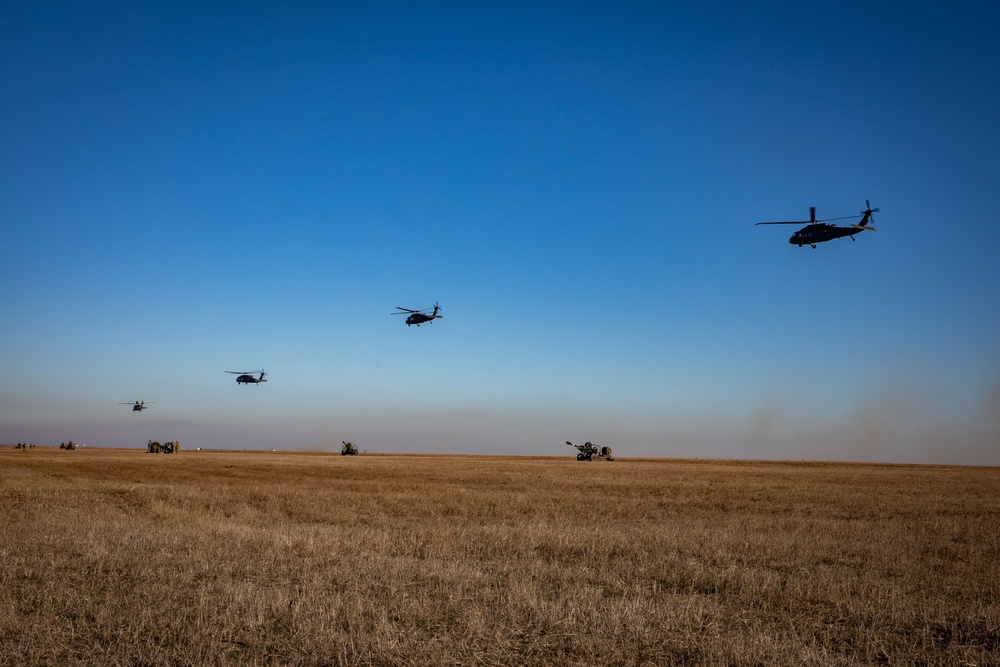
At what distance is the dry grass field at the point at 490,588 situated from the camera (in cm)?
836

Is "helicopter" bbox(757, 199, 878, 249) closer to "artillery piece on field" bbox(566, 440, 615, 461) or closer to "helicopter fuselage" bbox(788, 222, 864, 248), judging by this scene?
"helicopter fuselage" bbox(788, 222, 864, 248)

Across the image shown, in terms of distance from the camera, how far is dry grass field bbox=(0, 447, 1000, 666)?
8.36 m

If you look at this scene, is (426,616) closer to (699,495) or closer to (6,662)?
(6,662)

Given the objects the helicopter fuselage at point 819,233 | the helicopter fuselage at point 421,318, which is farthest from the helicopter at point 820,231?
the helicopter fuselage at point 421,318

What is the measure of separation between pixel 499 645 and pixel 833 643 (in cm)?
460

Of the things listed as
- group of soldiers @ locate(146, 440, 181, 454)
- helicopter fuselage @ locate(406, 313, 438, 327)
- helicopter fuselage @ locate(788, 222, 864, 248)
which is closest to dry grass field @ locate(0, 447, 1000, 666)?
helicopter fuselage @ locate(788, 222, 864, 248)

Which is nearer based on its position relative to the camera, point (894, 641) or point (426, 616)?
point (894, 641)

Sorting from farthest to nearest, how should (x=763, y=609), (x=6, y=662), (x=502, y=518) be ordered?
(x=502, y=518) < (x=763, y=609) < (x=6, y=662)

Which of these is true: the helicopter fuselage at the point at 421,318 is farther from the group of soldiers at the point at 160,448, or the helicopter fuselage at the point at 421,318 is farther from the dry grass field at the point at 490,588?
the group of soldiers at the point at 160,448

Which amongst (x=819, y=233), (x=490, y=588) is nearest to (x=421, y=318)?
(x=819, y=233)

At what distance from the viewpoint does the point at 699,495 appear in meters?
32.9

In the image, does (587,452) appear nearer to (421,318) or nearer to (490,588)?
(421,318)

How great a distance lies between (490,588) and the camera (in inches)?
462

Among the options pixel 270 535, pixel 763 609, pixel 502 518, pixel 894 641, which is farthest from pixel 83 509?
pixel 894 641
